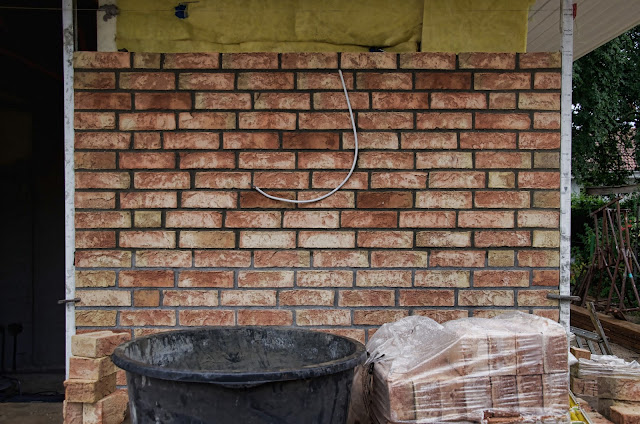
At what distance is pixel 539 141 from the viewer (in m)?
2.94

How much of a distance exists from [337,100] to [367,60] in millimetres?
268

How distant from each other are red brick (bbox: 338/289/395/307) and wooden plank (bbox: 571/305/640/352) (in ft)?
18.4

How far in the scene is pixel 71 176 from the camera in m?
2.91

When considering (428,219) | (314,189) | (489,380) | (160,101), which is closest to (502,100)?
(428,219)

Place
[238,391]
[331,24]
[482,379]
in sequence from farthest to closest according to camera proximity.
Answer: [331,24], [482,379], [238,391]

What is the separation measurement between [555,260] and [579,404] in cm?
73

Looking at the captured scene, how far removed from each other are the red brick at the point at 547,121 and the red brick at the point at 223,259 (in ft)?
5.49

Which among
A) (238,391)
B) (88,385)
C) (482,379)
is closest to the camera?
(238,391)

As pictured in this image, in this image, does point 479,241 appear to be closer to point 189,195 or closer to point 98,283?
point 189,195

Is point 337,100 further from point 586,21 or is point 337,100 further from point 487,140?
point 586,21

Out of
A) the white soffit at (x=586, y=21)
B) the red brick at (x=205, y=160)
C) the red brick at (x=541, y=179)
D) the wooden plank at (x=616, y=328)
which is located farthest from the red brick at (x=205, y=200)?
the wooden plank at (x=616, y=328)

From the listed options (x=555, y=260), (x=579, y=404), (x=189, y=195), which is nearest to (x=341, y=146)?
(x=189, y=195)

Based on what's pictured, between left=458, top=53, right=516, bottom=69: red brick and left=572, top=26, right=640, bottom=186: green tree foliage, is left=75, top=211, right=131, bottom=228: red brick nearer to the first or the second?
left=458, top=53, right=516, bottom=69: red brick

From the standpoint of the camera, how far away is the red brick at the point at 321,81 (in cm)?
295
